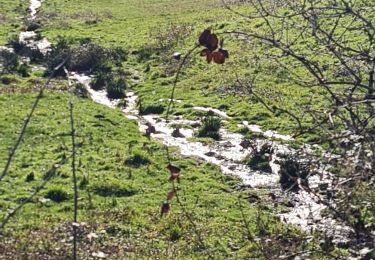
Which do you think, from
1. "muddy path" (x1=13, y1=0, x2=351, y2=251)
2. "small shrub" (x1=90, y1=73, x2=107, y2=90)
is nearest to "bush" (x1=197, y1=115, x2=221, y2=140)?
"muddy path" (x1=13, y1=0, x2=351, y2=251)

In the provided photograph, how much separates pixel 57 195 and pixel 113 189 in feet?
3.82

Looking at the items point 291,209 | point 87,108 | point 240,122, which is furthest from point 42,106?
point 291,209

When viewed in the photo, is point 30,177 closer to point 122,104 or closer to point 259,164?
point 259,164

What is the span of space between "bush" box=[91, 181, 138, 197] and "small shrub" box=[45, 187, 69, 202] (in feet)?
2.04

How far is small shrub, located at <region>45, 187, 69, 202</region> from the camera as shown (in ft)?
44.9

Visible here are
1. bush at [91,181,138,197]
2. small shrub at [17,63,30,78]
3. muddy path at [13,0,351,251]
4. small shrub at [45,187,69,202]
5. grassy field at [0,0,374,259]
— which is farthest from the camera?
small shrub at [17,63,30,78]

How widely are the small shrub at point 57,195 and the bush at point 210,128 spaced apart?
5865 millimetres

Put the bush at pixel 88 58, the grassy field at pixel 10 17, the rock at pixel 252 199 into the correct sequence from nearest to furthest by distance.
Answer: the rock at pixel 252 199
the bush at pixel 88 58
the grassy field at pixel 10 17

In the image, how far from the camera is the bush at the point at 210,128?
18797 mm

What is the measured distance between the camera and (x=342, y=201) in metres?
4.84

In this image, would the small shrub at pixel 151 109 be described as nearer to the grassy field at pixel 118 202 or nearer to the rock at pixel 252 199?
the grassy field at pixel 118 202

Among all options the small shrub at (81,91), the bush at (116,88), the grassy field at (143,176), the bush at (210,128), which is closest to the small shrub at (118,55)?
the grassy field at (143,176)

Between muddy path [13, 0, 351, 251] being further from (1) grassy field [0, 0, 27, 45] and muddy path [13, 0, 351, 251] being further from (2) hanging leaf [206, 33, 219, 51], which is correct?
(1) grassy field [0, 0, 27, 45]

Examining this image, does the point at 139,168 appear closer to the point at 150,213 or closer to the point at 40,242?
the point at 150,213
